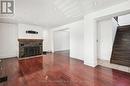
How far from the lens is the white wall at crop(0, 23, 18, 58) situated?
5.64m

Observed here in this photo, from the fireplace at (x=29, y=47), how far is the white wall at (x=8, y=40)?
787mm

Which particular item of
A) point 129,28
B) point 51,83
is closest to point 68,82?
point 51,83

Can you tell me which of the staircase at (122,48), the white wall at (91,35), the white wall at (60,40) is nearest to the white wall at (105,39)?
the staircase at (122,48)

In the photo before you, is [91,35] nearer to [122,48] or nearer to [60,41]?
[122,48]

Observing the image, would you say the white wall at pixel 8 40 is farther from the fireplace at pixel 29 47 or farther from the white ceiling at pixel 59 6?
the white ceiling at pixel 59 6

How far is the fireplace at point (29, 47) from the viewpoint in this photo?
572cm

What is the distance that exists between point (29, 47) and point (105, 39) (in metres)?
4.92

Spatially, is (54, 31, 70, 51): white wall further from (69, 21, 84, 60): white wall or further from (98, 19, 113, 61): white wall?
(98, 19, 113, 61): white wall

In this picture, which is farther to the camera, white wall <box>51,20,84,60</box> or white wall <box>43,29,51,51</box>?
white wall <box>43,29,51,51</box>

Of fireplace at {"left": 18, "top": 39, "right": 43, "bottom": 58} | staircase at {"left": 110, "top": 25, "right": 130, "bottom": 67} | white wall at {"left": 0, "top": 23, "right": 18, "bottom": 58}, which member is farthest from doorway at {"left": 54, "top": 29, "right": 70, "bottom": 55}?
staircase at {"left": 110, "top": 25, "right": 130, "bottom": 67}

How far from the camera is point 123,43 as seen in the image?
4.49 m

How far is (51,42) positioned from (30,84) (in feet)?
19.9

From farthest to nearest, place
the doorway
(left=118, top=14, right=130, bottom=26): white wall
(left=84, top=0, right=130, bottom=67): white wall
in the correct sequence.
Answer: the doorway
(left=118, top=14, right=130, bottom=26): white wall
(left=84, top=0, right=130, bottom=67): white wall

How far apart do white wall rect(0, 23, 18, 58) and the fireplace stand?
2.58 feet
